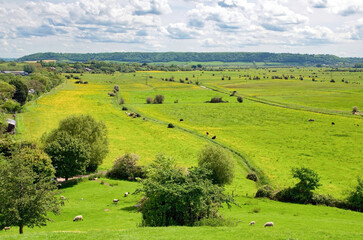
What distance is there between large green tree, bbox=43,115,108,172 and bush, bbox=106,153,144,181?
12.1 ft

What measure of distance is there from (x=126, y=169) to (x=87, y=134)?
9341 millimetres

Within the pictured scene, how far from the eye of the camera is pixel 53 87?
173250mm

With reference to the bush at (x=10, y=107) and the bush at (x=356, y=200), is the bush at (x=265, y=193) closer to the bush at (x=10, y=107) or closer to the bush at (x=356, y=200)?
the bush at (x=356, y=200)

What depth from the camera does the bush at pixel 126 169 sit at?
50.8 meters

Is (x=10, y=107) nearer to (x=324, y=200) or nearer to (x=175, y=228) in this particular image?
(x=175, y=228)

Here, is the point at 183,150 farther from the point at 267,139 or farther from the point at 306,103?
the point at 306,103

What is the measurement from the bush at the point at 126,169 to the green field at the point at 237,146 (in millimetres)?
3275

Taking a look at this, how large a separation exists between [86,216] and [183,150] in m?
34.4

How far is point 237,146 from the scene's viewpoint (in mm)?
69688

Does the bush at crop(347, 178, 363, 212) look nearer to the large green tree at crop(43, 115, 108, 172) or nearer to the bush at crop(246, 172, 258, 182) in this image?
the bush at crop(246, 172, 258, 182)

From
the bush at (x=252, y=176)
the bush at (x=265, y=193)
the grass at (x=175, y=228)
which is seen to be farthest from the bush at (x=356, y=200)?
the bush at (x=252, y=176)

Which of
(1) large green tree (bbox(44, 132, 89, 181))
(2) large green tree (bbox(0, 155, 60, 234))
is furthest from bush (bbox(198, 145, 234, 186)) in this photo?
(2) large green tree (bbox(0, 155, 60, 234))

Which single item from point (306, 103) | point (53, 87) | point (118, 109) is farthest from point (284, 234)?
point (53, 87)

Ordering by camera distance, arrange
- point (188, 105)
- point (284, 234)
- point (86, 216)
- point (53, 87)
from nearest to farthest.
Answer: point (284, 234), point (86, 216), point (188, 105), point (53, 87)
